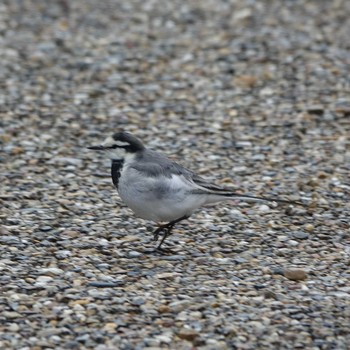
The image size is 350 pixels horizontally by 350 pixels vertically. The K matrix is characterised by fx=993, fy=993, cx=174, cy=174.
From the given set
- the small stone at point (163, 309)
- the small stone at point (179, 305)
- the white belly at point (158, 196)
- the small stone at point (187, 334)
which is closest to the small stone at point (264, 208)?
the white belly at point (158, 196)

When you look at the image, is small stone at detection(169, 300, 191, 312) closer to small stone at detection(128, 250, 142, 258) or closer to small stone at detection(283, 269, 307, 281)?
small stone at detection(283, 269, 307, 281)

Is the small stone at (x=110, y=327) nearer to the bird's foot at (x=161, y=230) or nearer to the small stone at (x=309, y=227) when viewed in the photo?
the bird's foot at (x=161, y=230)

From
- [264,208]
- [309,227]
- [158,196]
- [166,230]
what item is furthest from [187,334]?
[264,208]

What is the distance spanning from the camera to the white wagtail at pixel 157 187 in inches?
257

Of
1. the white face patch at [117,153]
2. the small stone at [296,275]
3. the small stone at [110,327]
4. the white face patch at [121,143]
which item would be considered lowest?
the small stone at [110,327]

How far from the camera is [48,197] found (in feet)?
25.8

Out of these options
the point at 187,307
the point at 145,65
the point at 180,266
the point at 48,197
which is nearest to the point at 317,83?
the point at 145,65

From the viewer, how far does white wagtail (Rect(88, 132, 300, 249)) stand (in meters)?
6.52

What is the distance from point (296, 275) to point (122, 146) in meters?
1.48

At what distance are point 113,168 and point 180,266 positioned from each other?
82cm

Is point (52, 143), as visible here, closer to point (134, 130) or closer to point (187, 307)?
point (134, 130)

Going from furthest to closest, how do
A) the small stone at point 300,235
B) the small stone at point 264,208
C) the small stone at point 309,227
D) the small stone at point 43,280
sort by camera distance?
the small stone at point 264,208 < the small stone at point 309,227 < the small stone at point 300,235 < the small stone at point 43,280

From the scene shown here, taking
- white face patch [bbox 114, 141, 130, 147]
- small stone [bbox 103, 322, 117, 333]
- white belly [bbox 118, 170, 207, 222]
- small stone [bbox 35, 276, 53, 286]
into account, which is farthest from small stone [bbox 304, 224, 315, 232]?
small stone [bbox 103, 322, 117, 333]

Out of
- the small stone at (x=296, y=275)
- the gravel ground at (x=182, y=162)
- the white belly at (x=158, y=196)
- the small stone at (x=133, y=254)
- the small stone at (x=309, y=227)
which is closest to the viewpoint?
the gravel ground at (x=182, y=162)
